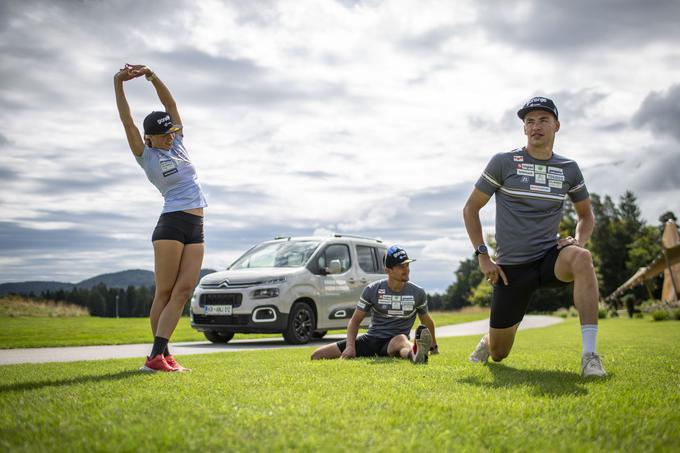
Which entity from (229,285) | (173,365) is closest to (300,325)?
(229,285)

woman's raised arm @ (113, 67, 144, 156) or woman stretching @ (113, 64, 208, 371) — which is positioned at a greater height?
woman's raised arm @ (113, 67, 144, 156)

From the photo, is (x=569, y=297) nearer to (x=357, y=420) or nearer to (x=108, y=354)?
(x=108, y=354)

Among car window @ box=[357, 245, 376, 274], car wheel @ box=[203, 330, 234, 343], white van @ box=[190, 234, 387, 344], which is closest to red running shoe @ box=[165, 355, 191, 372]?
white van @ box=[190, 234, 387, 344]

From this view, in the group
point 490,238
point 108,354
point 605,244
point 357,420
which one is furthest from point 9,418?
point 605,244

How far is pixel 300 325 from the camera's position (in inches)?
502

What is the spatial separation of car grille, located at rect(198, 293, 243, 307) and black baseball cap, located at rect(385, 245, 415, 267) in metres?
5.09

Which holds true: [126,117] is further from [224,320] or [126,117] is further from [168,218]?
[224,320]

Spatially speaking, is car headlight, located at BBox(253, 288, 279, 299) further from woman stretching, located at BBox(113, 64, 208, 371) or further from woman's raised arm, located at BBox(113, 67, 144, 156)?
woman's raised arm, located at BBox(113, 67, 144, 156)

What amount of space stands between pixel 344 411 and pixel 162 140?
353cm

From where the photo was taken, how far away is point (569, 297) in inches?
2832

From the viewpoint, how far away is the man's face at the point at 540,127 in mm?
5789

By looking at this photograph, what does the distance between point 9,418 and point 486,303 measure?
251ft

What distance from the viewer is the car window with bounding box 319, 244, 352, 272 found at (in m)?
13.5

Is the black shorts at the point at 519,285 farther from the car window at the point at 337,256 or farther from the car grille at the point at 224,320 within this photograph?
the car window at the point at 337,256
